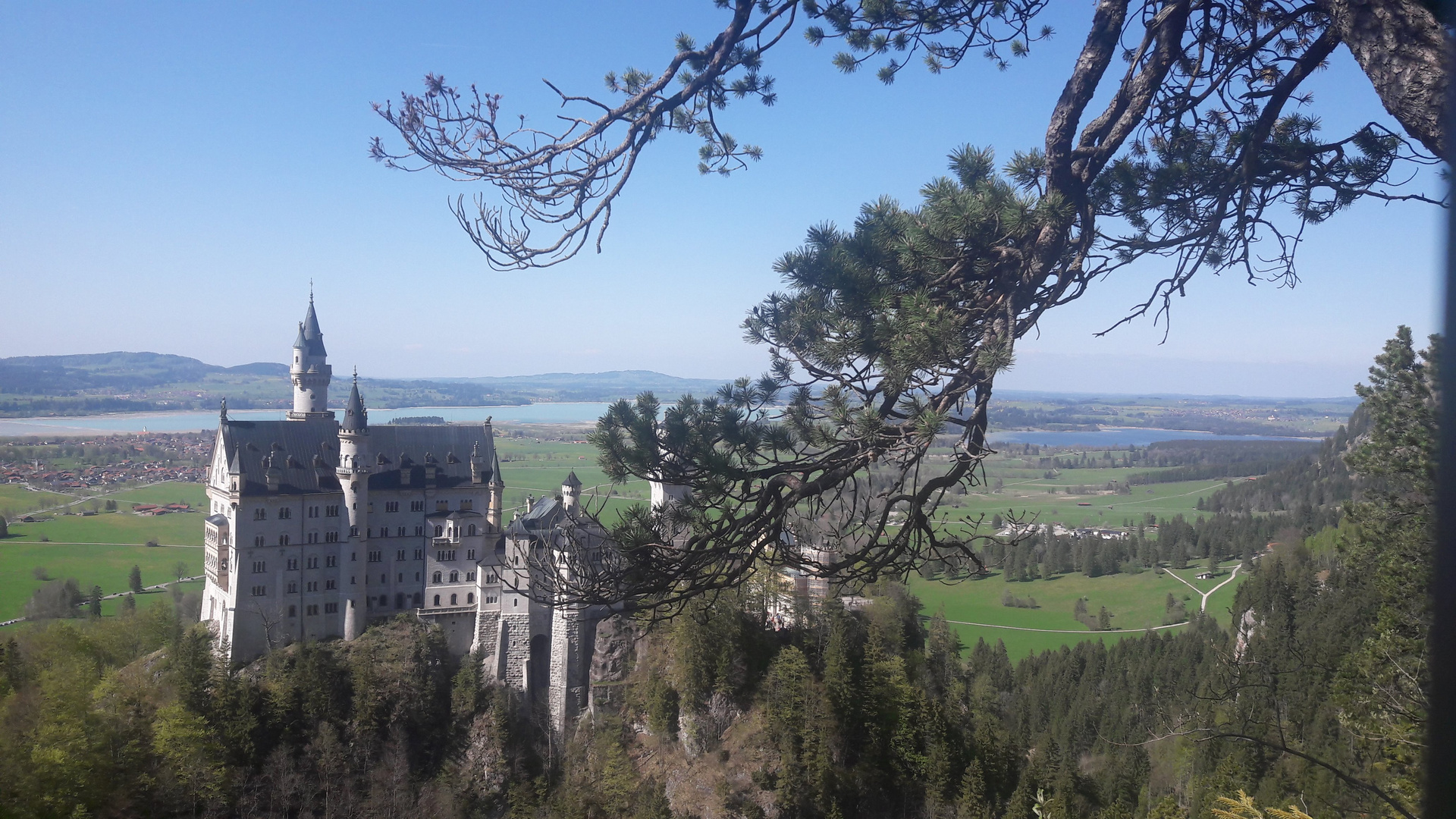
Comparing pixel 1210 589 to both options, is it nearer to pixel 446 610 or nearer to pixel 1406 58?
pixel 446 610

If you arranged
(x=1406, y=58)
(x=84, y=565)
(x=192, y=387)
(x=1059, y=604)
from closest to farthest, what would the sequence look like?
(x=1406, y=58), (x=84, y=565), (x=1059, y=604), (x=192, y=387)

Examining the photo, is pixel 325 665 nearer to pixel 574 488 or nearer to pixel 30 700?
pixel 30 700

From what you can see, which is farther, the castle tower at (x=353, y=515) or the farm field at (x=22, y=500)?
the farm field at (x=22, y=500)

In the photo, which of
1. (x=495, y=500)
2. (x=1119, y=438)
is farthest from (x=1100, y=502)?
(x=495, y=500)

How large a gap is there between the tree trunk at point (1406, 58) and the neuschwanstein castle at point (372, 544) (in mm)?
26925

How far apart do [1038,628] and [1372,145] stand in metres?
55.6

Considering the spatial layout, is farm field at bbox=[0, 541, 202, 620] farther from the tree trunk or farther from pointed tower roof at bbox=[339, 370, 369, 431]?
the tree trunk

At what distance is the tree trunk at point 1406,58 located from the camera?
3.98m

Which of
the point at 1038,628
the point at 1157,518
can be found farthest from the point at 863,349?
the point at 1157,518

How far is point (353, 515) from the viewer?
32.3m

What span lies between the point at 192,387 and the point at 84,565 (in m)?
46.0

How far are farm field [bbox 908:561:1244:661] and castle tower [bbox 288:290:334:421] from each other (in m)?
37.1


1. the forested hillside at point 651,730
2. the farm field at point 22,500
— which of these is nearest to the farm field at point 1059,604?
the forested hillside at point 651,730

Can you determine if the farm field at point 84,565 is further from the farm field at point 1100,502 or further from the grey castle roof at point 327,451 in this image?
the farm field at point 1100,502
